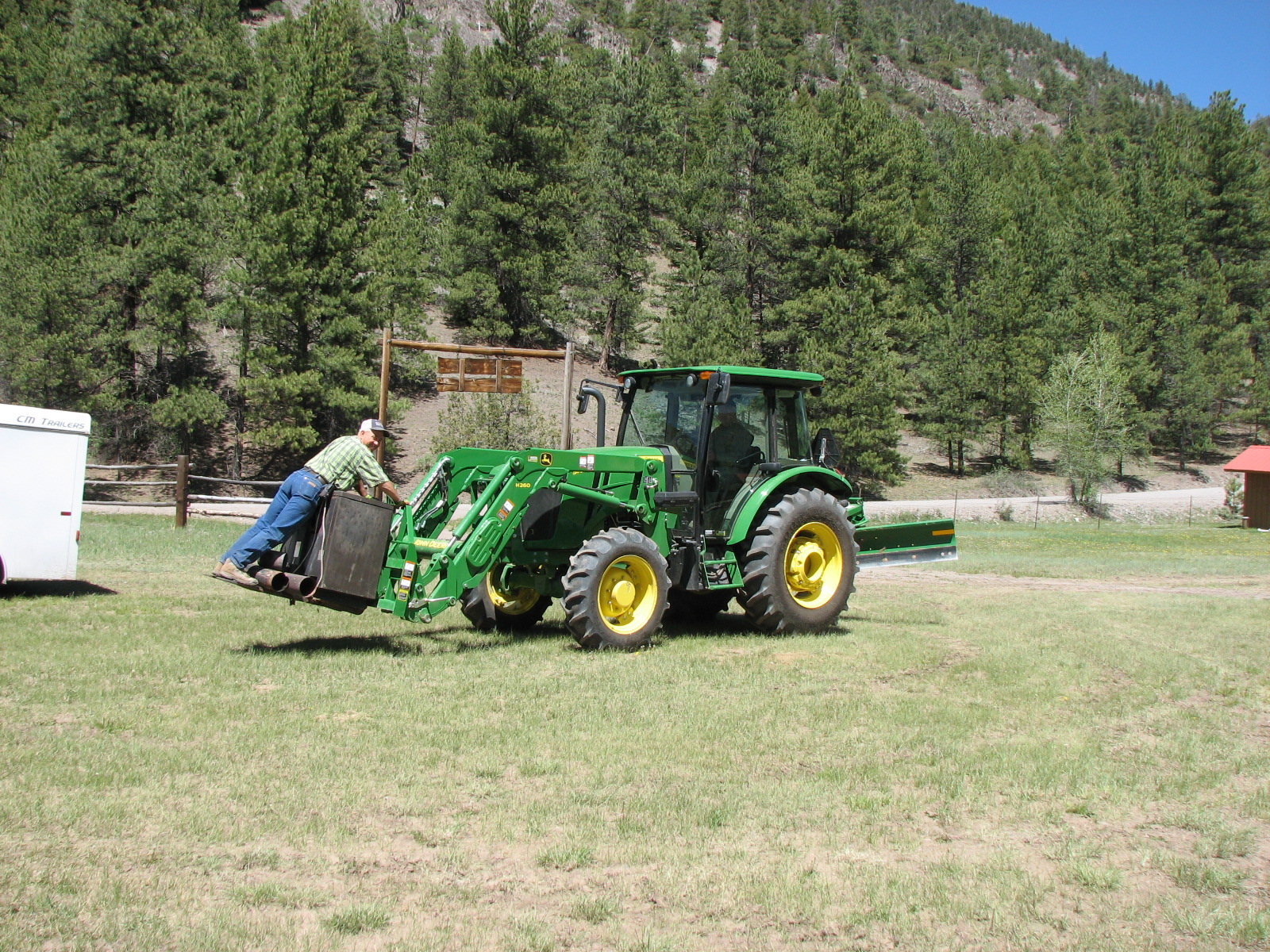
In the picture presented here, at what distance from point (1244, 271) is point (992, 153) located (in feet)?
71.7

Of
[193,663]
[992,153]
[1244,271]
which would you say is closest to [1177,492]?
[1244,271]

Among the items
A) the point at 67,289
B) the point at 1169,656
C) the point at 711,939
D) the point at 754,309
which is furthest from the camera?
the point at 754,309

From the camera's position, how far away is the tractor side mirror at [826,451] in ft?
37.3

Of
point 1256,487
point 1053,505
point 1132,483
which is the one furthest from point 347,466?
point 1132,483

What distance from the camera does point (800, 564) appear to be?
36.3 feet

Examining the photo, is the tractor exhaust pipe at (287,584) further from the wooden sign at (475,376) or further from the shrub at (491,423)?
the shrub at (491,423)

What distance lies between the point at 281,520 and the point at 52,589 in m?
5.52

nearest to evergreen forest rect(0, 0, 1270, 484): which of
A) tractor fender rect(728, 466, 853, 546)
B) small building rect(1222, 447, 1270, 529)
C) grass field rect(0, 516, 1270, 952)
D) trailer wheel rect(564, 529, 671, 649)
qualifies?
small building rect(1222, 447, 1270, 529)

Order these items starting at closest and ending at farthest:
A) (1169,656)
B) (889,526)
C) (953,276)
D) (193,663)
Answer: (193,663), (1169,656), (889,526), (953,276)

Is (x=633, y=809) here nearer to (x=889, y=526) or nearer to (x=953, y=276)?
(x=889, y=526)

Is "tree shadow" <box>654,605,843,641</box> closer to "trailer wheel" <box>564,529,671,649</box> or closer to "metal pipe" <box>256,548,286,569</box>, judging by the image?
"trailer wheel" <box>564,529,671,649</box>

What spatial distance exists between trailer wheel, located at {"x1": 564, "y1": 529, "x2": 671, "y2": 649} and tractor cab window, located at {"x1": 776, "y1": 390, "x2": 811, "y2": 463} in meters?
2.19

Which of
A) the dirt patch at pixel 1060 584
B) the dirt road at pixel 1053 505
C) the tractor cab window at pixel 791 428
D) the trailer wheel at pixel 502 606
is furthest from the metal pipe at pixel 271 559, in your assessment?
the dirt road at pixel 1053 505

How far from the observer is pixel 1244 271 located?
63.2 meters
